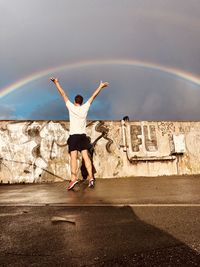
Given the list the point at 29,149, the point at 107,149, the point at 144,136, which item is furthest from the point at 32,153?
the point at 144,136

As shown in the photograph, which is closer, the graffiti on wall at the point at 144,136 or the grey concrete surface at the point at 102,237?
the grey concrete surface at the point at 102,237

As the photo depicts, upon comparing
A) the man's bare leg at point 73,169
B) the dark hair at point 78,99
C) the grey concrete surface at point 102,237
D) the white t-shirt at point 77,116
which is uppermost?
the dark hair at point 78,99

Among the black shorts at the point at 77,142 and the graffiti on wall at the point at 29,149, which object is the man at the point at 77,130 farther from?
the graffiti on wall at the point at 29,149

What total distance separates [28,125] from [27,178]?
4.06 feet

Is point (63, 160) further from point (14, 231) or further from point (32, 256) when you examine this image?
point (32, 256)

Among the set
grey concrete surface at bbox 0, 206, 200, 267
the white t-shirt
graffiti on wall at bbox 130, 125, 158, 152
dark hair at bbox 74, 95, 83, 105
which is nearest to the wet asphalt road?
grey concrete surface at bbox 0, 206, 200, 267

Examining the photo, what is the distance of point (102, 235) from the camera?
216cm

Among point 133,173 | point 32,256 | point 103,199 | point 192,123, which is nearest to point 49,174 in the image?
point 133,173

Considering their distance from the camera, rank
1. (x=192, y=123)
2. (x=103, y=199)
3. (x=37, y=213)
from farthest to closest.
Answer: (x=192, y=123) < (x=103, y=199) < (x=37, y=213)

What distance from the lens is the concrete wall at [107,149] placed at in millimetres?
6934

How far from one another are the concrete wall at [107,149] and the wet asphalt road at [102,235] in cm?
369

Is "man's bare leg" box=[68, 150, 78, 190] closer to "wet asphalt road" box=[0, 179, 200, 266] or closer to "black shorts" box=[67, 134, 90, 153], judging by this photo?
"black shorts" box=[67, 134, 90, 153]

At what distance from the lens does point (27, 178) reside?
272 inches

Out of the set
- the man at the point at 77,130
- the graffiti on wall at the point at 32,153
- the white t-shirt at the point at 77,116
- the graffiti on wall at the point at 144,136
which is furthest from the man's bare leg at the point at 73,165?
the graffiti on wall at the point at 144,136
